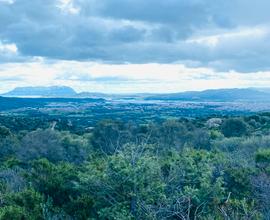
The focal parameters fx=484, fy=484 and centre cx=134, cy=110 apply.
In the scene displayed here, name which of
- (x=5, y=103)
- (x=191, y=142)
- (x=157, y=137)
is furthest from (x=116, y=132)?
(x=5, y=103)

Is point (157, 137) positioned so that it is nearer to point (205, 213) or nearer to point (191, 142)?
point (191, 142)

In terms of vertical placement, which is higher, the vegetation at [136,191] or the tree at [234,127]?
the vegetation at [136,191]

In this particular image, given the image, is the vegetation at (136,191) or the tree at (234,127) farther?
the tree at (234,127)

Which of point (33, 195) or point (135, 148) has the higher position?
point (135, 148)

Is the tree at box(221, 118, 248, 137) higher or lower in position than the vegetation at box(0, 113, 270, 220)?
lower

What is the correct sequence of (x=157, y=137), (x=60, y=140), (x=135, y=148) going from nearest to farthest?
(x=135, y=148), (x=60, y=140), (x=157, y=137)

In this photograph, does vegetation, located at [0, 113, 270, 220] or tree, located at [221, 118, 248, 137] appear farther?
tree, located at [221, 118, 248, 137]

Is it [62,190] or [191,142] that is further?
[191,142]

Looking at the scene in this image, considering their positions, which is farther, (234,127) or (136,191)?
(234,127)

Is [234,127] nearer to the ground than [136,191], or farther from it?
nearer to the ground

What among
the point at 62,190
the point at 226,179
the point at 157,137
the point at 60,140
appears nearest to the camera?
the point at 62,190
